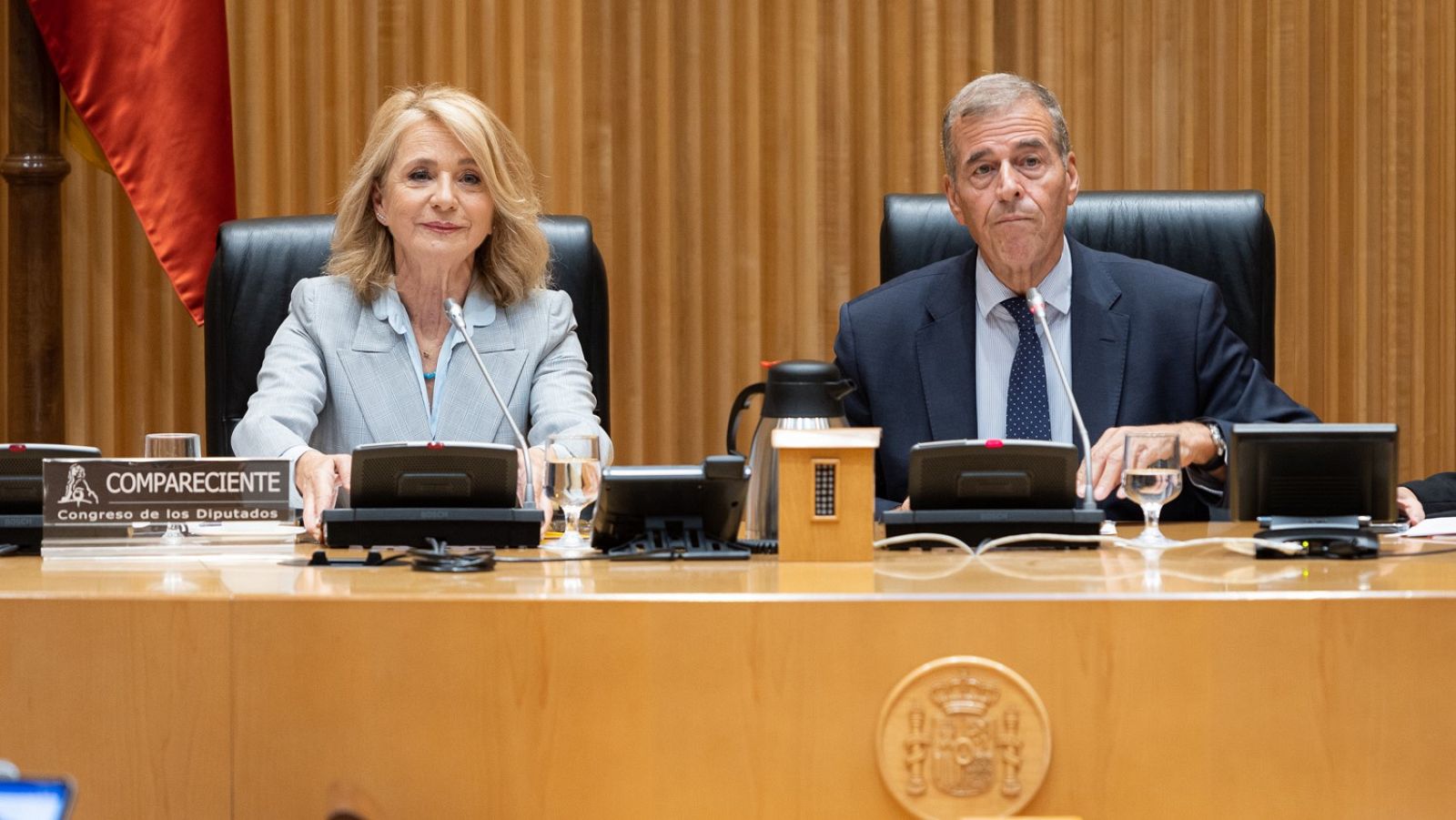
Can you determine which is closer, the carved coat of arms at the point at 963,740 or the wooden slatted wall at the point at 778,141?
the carved coat of arms at the point at 963,740

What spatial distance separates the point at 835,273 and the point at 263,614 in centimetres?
237

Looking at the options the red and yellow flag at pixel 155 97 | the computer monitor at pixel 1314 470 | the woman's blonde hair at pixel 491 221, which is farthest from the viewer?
the red and yellow flag at pixel 155 97

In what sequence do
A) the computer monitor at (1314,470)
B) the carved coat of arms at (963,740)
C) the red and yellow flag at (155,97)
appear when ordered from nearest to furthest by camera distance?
the carved coat of arms at (963,740) → the computer monitor at (1314,470) → the red and yellow flag at (155,97)

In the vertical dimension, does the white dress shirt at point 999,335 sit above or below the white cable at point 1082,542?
above

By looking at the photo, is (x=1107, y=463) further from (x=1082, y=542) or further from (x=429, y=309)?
(x=429, y=309)

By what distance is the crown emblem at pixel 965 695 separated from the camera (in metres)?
1.19

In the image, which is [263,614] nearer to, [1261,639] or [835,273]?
[1261,639]

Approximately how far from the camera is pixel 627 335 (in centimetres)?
346

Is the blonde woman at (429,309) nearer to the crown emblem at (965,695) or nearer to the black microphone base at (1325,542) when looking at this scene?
the black microphone base at (1325,542)

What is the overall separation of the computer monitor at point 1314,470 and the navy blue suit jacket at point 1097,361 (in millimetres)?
661

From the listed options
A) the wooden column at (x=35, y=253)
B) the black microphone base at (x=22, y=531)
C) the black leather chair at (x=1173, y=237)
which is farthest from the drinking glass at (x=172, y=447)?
the wooden column at (x=35, y=253)

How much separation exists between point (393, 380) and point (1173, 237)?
4.35 ft

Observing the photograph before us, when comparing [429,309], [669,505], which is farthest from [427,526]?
[429,309]

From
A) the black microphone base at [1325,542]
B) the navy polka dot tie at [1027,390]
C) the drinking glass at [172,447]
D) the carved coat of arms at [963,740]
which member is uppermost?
the navy polka dot tie at [1027,390]
